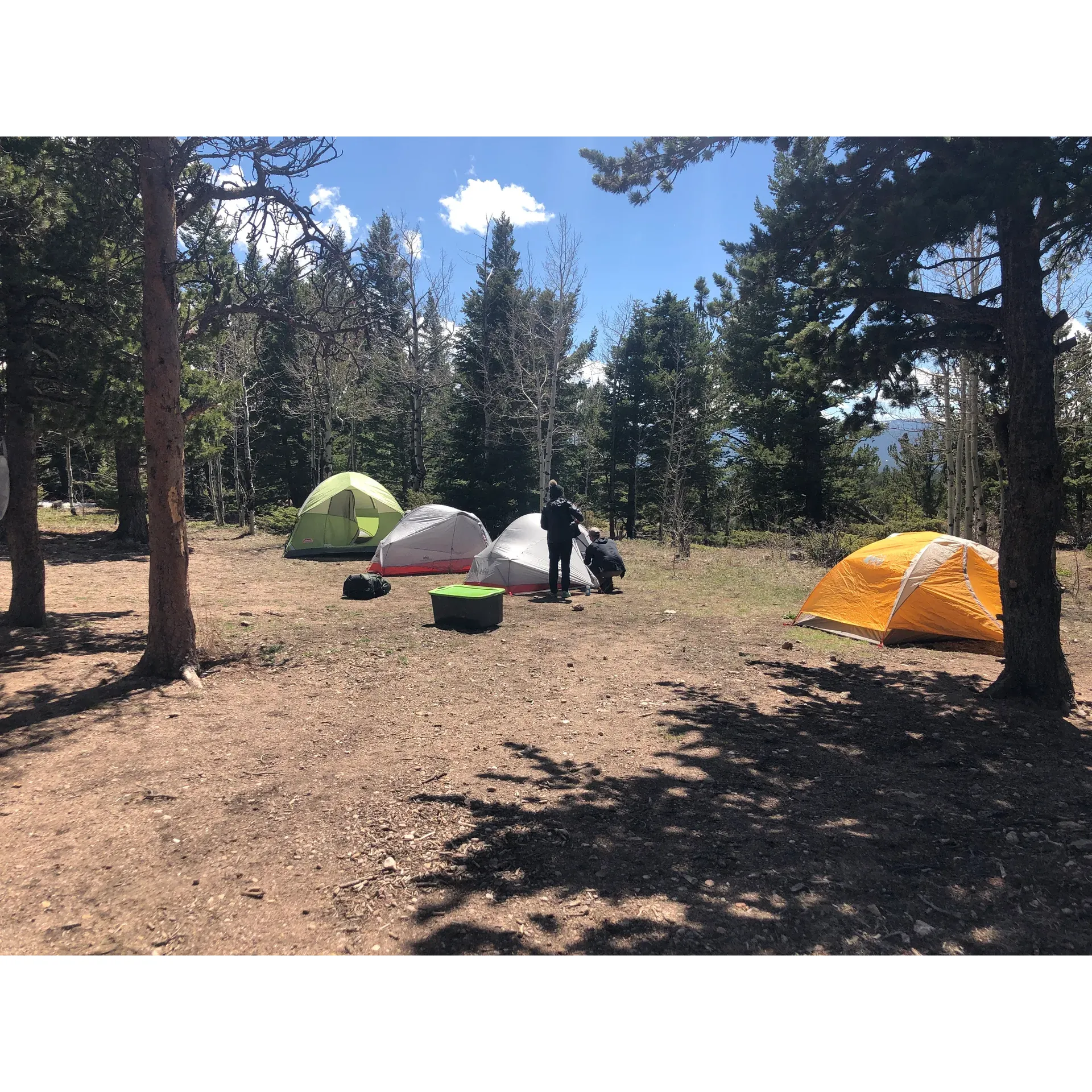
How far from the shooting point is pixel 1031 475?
5605 millimetres

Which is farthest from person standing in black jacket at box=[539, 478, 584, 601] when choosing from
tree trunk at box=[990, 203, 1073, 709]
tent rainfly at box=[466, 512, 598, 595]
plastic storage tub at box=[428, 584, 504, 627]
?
tree trunk at box=[990, 203, 1073, 709]

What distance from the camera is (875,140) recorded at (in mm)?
5281

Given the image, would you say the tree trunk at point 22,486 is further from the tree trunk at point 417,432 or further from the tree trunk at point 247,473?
the tree trunk at point 417,432

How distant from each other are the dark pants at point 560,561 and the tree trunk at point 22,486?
7.15 metres

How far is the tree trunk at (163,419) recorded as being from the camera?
19.6ft

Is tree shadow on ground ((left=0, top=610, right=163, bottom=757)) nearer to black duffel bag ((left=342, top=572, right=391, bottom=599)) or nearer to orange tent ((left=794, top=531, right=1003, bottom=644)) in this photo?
black duffel bag ((left=342, top=572, right=391, bottom=599))

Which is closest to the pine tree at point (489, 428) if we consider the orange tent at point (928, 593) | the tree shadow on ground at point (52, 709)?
the orange tent at point (928, 593)

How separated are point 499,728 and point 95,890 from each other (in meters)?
2.92

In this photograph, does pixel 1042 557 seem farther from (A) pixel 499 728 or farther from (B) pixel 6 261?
(B) pixel 6 261

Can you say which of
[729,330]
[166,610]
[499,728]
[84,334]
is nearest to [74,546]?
[84,334]

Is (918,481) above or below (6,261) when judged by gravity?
below

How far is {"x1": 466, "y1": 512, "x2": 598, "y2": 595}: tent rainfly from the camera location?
38.4 ft

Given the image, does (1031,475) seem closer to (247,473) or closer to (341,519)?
(341,519)

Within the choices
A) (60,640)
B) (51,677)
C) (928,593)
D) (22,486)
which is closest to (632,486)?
(928,593)
